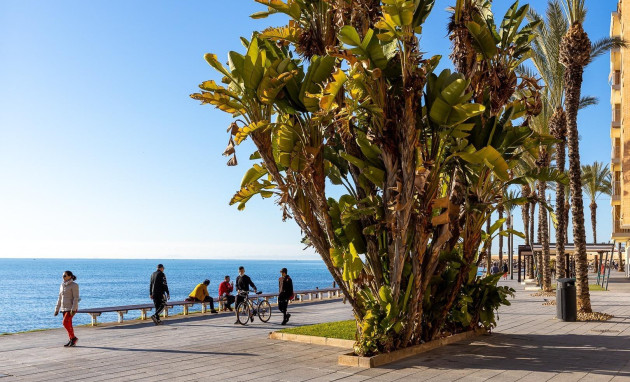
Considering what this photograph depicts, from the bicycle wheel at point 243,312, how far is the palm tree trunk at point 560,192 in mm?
11311

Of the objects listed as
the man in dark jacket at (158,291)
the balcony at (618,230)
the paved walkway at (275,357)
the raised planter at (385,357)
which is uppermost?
the balcony at (618,230)

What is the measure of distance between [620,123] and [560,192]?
22.6 meters

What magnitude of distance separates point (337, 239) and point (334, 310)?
10.2m

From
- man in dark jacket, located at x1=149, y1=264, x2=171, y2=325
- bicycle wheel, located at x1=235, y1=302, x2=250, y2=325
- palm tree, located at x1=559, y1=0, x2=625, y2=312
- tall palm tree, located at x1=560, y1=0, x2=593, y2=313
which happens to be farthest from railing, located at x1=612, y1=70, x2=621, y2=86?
man in dark jacket, located at x1=149, y1=264, x2=171, y2=325

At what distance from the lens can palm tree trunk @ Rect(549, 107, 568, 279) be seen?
22.9m

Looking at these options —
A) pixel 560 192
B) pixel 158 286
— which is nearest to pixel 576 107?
pixel 560 192

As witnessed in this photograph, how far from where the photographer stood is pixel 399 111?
439 inches

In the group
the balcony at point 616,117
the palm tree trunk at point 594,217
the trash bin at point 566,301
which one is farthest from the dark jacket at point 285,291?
the palm tree trunk at point 594,217

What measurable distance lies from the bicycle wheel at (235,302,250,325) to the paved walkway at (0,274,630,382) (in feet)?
2.00

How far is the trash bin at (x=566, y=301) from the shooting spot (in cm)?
1716

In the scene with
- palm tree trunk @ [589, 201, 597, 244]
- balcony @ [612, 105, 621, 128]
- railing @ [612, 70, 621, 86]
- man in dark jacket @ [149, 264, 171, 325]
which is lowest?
man in dark jacket @ [149, 264, 171, 325]

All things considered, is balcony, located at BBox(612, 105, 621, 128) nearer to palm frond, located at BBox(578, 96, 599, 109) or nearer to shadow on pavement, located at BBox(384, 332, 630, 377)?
palm frond, located at BBox(578, 96, 599, 109)

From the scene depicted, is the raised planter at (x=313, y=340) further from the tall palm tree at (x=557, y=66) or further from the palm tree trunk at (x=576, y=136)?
the tall palm tree at (x=557, y=66)

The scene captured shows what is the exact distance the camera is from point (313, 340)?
43.7ft
